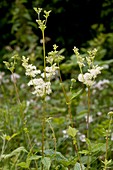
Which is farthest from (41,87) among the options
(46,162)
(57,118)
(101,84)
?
(101,84)

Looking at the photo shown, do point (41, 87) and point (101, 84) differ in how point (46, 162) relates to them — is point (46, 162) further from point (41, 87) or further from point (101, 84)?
point (101, 84)

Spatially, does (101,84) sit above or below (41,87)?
Answer: above

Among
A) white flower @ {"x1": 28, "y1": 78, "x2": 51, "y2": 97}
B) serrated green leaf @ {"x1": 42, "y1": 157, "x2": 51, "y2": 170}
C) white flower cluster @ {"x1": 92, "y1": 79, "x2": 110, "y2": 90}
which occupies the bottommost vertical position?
serrated green leaf @ {"x1": 42, "y1": 157, "x2": 51, "y2": 170}

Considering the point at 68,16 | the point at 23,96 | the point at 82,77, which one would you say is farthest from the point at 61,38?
the point at 82,77

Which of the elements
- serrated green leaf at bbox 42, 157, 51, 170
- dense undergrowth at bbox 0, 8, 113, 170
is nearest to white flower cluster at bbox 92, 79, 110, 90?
dense undergrowth at bbox 0, 8, 113, 170

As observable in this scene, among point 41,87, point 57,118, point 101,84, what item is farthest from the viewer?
point 101,84

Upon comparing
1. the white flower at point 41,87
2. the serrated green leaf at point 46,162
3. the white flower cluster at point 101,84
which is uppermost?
the white flower cluster at point 101,84

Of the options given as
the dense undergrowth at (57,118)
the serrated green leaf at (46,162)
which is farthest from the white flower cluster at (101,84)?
the serrated green leaf at (46,162)

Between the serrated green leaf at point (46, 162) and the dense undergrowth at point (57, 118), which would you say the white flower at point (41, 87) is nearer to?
the dense undergrowth at point (57, 118)

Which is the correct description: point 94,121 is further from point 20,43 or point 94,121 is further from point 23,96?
point 20,43

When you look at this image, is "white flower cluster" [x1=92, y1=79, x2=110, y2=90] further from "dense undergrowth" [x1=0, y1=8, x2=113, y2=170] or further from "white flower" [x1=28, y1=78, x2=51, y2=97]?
"white flower" [x1=28, y1=78, x2=51, y2=97]

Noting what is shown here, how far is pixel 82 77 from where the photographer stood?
1.51m

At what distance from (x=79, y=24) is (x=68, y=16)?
5.4 inches

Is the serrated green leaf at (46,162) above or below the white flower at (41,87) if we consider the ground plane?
below
